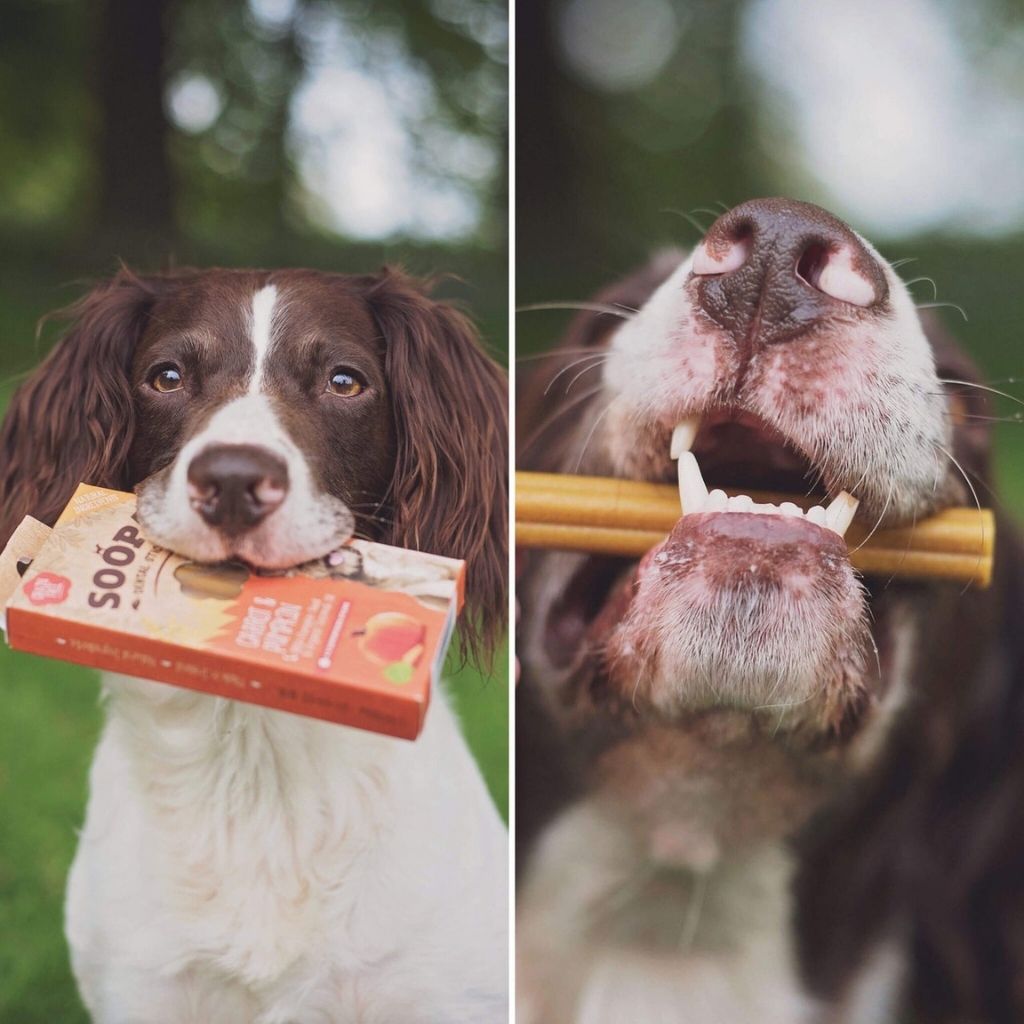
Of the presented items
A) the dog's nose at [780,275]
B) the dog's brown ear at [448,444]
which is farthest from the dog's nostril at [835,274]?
the dog's brown ear at [448,444]

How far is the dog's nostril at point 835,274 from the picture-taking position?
53.0 inches

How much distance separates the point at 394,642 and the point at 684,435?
0.48m

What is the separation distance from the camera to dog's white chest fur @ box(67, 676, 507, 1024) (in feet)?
4.77

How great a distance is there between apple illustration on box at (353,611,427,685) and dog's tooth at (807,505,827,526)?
527 millimetres

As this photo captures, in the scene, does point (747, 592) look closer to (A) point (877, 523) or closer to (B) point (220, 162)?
(A) point (877, 523)

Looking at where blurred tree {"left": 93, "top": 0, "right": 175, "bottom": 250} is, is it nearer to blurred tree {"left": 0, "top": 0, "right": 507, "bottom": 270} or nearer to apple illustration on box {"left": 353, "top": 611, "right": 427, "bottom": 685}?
blurred tree {"left": 0, "top": 0, "right": 507, "bottom": 270}

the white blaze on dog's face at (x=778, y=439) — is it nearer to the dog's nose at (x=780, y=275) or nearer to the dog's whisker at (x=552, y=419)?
the dog's nose at (x=780, y=275)

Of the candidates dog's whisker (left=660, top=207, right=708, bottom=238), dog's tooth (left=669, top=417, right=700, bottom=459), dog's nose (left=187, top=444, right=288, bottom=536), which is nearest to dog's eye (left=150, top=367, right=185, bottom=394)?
dog's nose (left=187, top=444, right=288, bottom=536)

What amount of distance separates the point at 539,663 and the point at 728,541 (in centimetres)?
41

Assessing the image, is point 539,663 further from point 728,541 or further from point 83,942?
point 83,942

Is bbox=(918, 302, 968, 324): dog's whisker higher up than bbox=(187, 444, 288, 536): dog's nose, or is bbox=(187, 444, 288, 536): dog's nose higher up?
bbox=(918, 302, 968, 324): dog's whisker

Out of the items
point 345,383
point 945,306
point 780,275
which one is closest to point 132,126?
point 345,383

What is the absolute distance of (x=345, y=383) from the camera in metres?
1.39

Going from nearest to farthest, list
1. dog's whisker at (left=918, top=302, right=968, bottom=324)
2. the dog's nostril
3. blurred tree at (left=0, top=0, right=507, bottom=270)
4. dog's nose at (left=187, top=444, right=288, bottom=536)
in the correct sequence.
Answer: dog's nose at (left=187, top=444, right=288, bottom=536), the dog's nostril, dog's whisker at (left=918, top=302, right=968, bottom=324), blurred tree at (left=0, top=0, right=507, bottom=270)
